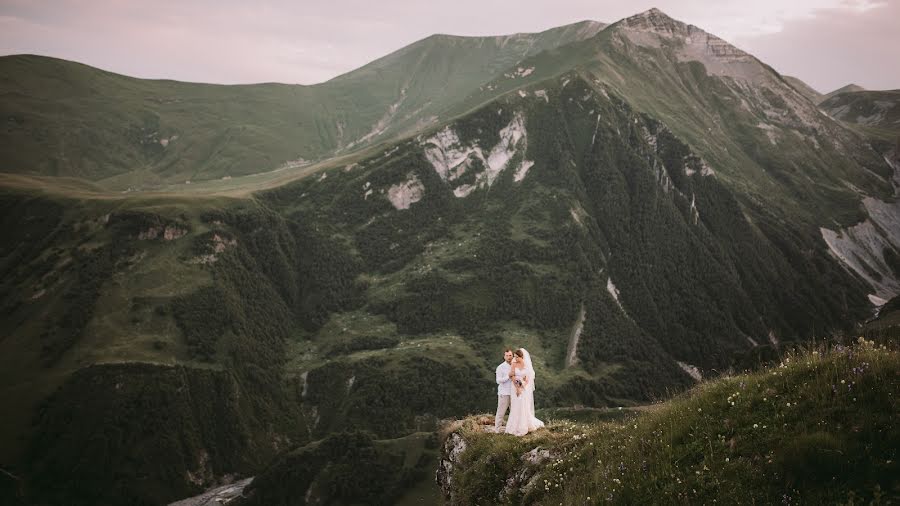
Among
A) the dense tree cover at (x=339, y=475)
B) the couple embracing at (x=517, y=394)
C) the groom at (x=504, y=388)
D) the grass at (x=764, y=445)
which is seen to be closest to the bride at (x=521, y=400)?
the couple embracing at (x=517, y=394)

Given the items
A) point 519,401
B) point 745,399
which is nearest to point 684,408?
point 745,399

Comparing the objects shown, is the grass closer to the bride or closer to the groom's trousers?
the bride

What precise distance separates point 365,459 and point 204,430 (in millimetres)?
64808

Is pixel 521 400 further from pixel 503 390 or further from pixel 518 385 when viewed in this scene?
pixel 503 390

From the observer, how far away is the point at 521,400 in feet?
85.8

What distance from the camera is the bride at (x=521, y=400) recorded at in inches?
1005

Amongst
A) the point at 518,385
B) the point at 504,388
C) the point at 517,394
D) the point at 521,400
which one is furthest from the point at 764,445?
the point at 504,388

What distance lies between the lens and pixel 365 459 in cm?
16838

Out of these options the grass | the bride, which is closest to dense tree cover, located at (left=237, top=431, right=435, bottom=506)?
the bride

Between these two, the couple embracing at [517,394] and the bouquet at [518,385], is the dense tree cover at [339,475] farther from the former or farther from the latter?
the bouquet at [518,385]

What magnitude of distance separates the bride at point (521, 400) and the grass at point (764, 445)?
258 inches

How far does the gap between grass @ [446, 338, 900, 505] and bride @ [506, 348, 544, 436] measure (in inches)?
258

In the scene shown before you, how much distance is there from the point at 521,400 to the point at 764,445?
13353mm

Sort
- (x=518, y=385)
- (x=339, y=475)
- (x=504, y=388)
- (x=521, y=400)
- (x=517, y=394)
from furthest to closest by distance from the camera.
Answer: (x=339, y=475), (x=504, y=388), (x=518, y=385), (x=517, y=394), (x=521, y=400)
